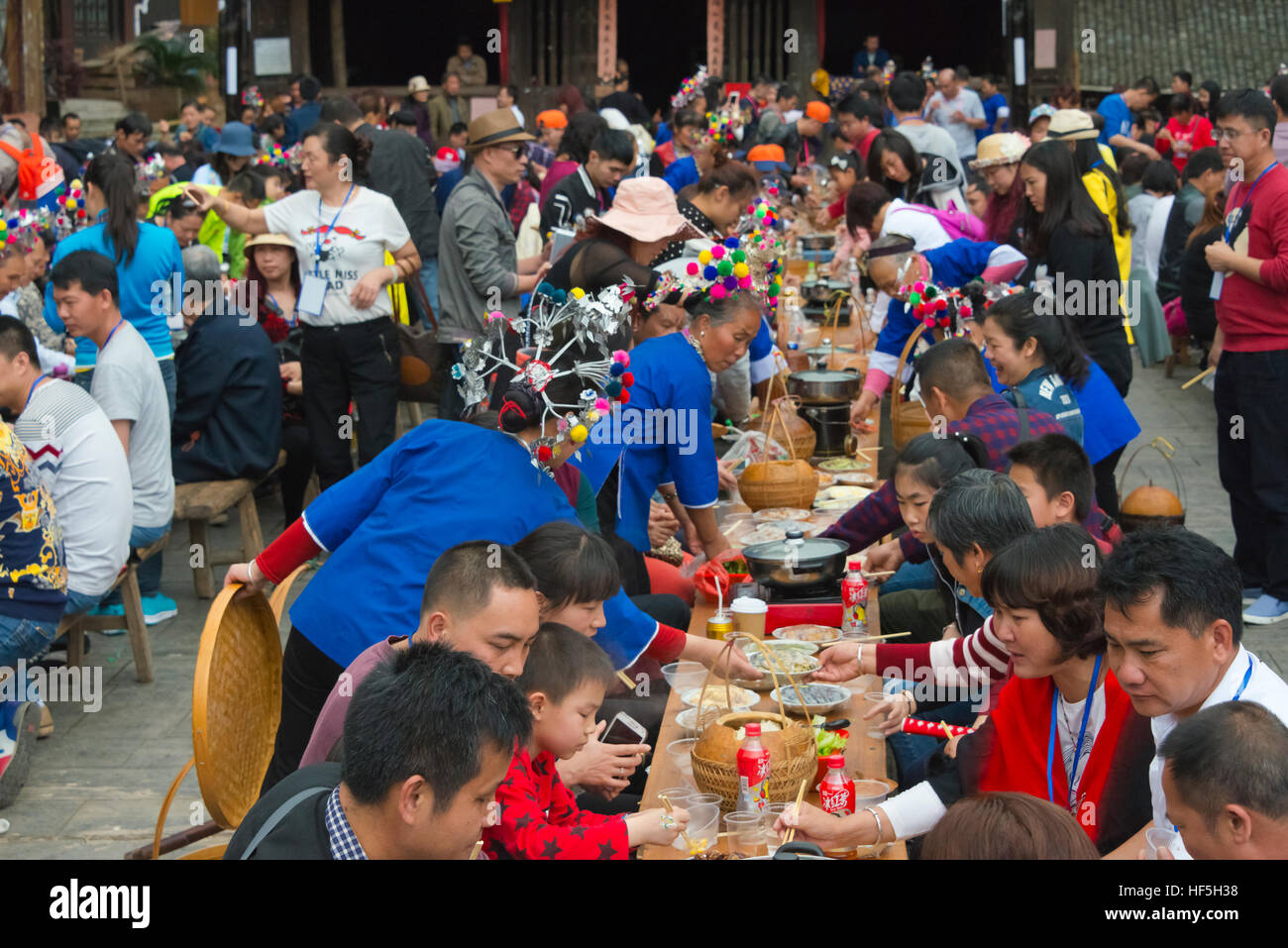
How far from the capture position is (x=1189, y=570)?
7.96 ft

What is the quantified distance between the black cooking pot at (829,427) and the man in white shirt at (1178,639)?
329 centimetres

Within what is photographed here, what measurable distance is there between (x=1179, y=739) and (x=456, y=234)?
200 inches

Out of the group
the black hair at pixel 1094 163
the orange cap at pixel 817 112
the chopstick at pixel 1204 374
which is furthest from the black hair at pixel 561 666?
the orange cap at pixel 817 112

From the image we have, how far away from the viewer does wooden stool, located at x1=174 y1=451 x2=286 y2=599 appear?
18.8ft

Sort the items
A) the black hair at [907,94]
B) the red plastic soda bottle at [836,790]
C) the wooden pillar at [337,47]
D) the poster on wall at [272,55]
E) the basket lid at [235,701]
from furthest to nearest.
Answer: the wooden pillar at [337,47] < the poster on wall at [272,55] < the black hair at [907,94] < the basket lid at [235,701] < the red plastic soda bottle at [836,790]

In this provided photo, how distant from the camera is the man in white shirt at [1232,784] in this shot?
1947mm

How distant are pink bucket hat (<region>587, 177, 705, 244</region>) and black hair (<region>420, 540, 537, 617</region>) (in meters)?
2.45

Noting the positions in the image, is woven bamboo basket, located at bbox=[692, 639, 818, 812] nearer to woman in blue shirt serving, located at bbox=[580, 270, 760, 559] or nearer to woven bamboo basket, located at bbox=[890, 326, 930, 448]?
woman in blue shirt serving, located at bbox=[580, 270, 760, 559]

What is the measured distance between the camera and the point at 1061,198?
5773mm

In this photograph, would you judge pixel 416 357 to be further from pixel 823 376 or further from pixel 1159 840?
pixel 1159 840

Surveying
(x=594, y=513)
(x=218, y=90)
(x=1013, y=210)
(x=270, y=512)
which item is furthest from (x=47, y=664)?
(x=218, y=90)

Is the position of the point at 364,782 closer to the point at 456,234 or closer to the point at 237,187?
the point at 456,234

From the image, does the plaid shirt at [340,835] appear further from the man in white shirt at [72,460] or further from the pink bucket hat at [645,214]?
the pink bucket hat at [645,214]

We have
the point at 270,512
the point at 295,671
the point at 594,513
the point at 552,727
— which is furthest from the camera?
the point at 270,512
